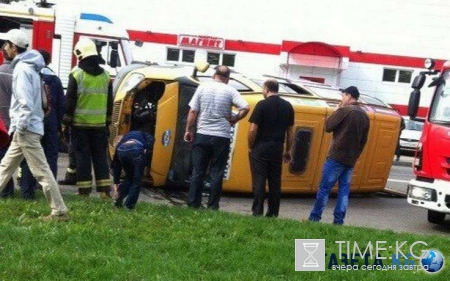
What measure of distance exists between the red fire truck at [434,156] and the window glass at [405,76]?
22.0 m

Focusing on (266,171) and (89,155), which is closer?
(266,171)

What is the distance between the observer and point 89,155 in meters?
9.68

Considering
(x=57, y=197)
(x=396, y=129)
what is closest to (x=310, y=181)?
(x=396, y=129)

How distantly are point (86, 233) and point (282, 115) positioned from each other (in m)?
3.26

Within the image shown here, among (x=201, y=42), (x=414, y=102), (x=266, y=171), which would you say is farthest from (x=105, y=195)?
(x=201, y=42)

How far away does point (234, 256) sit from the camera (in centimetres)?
661

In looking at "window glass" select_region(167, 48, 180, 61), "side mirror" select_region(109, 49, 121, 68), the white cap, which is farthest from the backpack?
"window glass" select_region(167, 48, 180, 61)

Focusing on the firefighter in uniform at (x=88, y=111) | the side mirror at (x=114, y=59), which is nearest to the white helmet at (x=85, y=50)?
the firefighter in uniform at (x=88, y=111)

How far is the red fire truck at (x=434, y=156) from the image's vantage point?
35.0 feet

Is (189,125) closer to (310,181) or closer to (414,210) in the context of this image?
(310,181)

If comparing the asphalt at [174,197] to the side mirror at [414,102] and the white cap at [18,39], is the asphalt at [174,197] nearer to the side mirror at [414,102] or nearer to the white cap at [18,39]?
the side mirror at [414,102]

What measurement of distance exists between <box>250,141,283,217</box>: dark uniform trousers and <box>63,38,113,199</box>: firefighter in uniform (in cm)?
191

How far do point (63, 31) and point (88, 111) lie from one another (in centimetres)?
1172

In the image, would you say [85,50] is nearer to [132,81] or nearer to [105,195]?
[105,195]
